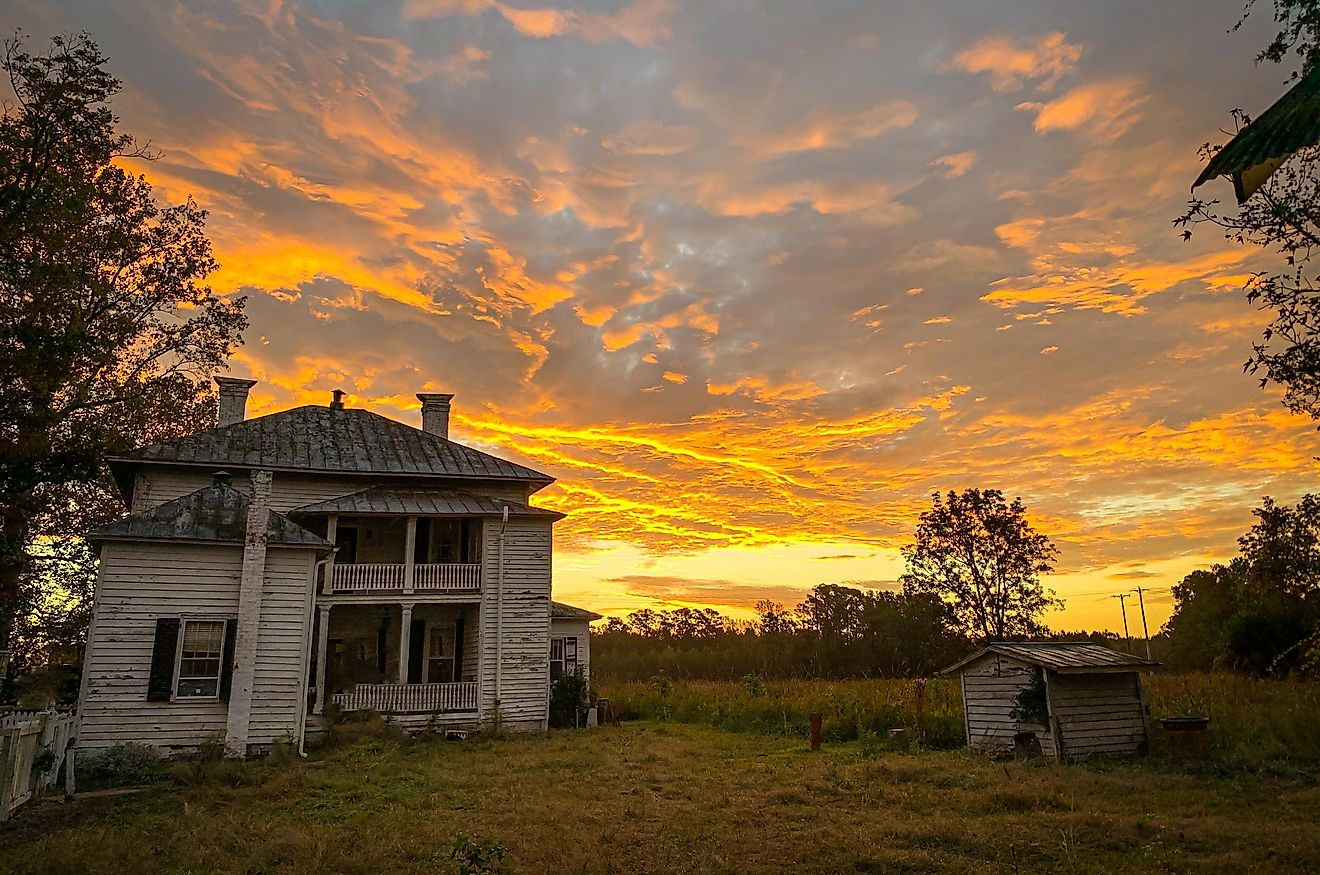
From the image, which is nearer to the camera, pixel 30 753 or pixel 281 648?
pixel 30 753

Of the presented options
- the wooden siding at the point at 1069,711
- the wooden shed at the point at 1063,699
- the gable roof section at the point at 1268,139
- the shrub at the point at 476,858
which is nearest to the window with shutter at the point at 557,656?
the wooden siding at the point at 1069,711

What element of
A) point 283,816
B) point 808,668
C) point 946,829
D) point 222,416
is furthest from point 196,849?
point 808,668

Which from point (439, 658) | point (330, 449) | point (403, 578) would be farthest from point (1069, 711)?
point (330, 449)

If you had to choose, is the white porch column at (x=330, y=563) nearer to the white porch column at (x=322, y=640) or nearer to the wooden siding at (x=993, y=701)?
the white porch column at (x=322, y=640)

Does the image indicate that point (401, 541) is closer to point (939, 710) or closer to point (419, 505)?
point (419, 505)

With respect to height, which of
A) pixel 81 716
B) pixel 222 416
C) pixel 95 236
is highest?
pixel 95 236

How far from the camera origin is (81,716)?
1655 centimetres

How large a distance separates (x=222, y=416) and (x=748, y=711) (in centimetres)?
1822

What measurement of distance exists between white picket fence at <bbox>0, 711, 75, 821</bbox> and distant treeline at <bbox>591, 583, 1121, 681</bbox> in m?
37.4

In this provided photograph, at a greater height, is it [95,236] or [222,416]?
[95,236]

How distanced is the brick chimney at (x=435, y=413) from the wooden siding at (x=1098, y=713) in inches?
777

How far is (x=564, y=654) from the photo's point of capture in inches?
1169

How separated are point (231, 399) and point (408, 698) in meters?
10.7

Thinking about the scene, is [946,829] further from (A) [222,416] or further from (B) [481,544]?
(A) [222,416]
